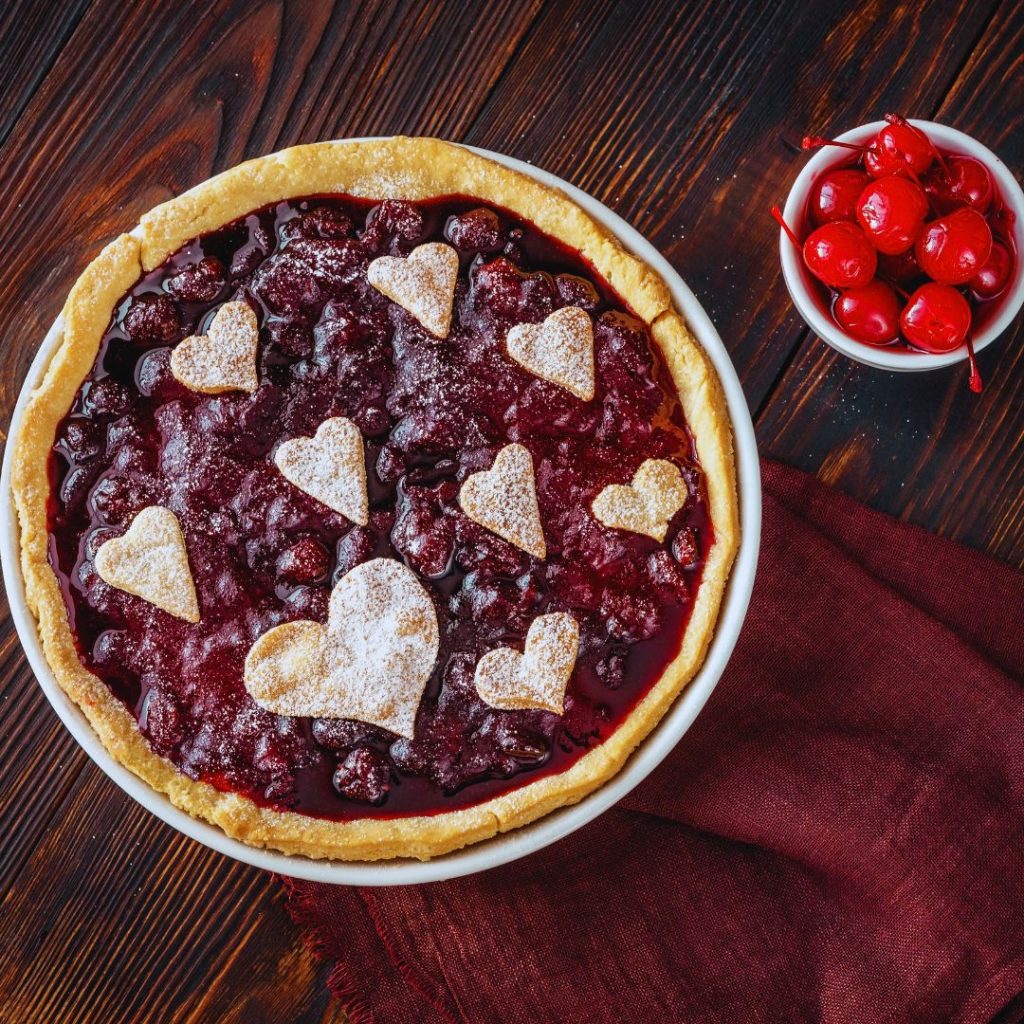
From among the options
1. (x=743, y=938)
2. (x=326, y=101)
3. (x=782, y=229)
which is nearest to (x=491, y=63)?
(x=326, y=101)

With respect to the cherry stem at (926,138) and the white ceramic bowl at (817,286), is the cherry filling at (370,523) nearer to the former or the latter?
the white ceramic bowl at (817,286)

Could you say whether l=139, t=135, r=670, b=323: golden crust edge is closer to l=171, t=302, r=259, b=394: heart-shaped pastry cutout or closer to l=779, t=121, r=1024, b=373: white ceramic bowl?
l=171, t=302, r=259, b=394: heart-shaped pastry cutout

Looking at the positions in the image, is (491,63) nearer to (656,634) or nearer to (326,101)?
(326,101)

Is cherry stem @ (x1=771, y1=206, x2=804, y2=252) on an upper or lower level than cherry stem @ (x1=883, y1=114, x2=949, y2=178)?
lower

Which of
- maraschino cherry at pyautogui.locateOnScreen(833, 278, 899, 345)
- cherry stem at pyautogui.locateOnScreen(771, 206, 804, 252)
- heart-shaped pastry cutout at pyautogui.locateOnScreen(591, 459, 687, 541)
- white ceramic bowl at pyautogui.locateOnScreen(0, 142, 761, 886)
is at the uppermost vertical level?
cherry stem at pyautogui.locateOnScreen(771, 206, 804, 252)

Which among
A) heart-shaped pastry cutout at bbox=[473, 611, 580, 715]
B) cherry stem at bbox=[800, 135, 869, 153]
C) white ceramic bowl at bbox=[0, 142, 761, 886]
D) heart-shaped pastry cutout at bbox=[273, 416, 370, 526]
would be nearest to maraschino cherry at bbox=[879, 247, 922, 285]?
cherry stem at bbox=[800, 135, 869, 153]

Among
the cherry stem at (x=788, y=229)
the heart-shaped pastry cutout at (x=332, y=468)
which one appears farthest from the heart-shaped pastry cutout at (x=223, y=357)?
the cherry stem at (x=788, y=229)
